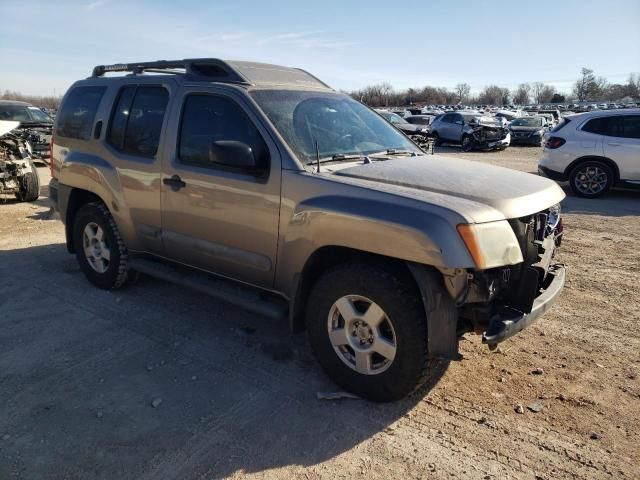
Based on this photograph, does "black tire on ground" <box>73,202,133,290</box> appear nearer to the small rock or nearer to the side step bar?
the side step bar

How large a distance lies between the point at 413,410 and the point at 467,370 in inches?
25.5

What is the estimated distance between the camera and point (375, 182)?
10.2 feet

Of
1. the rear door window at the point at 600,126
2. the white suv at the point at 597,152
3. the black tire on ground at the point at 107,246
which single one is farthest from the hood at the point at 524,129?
the black tire on ground at the point at 107,246

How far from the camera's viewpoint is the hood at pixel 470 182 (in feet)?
9.48

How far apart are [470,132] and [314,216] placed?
20133mm

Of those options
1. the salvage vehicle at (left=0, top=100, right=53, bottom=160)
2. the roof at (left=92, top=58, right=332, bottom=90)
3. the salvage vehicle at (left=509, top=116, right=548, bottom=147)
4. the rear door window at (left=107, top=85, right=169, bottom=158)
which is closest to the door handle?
the rear door window at (left=107, top=85, right=169, bottom=158)

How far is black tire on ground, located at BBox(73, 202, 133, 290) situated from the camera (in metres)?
4.73

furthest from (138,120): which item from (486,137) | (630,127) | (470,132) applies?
(470,132)

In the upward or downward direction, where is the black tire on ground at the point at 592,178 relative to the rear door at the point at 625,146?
downward

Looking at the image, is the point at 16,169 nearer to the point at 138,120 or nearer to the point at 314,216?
the point at 138,120

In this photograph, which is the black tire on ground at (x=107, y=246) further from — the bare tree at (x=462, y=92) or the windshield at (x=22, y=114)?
the bare tree at (x=462, y=92)

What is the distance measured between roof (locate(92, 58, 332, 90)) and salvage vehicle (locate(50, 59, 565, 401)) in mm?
17

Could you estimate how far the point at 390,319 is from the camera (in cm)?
292

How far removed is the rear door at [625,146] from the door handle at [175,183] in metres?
9.23
